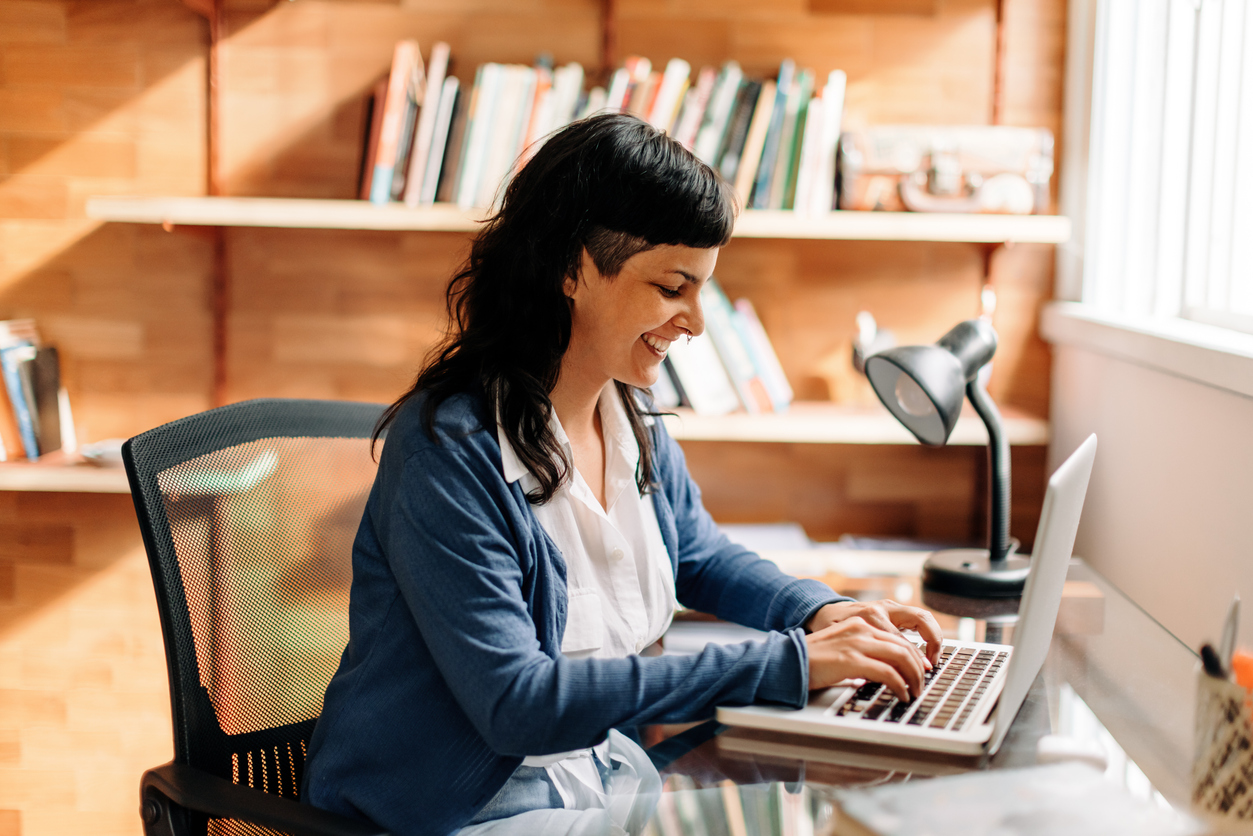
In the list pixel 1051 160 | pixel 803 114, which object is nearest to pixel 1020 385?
pixel 1051 160

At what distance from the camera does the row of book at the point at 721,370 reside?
1960 mm

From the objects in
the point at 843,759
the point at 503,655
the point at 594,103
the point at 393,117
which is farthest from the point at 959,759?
the point at 393,117

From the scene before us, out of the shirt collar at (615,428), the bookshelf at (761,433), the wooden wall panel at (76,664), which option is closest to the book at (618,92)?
the bookshelf at (761,433)

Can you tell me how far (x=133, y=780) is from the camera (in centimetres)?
227

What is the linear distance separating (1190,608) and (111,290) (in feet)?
6.76

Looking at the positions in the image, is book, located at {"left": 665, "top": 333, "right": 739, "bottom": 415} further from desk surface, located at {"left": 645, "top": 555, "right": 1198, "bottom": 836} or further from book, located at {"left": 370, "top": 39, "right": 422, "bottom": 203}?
desk surface, located at {"left": 645, "top": 555, "right": 1198, "bottom": 836}

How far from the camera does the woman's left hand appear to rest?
109cm

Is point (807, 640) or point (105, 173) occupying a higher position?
point (105, 173)

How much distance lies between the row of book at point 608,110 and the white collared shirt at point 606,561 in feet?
2.72

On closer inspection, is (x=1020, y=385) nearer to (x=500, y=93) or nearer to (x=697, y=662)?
(x=500, y=93)

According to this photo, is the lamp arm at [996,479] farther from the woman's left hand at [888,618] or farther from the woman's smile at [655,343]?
the woman's smile at [655,343]

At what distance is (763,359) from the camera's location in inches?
79.1

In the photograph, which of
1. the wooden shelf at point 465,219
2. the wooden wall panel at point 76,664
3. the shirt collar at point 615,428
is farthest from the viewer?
the wooden wall panel at point 76,664

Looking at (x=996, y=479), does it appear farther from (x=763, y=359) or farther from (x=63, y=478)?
(x=63, y=478)
